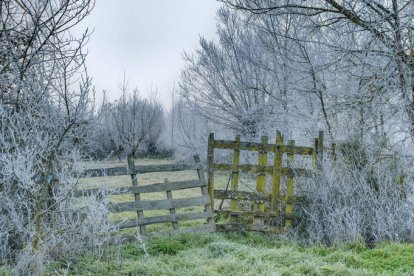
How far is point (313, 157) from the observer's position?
28.0 feet

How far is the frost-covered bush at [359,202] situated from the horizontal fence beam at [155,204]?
197 centimetres

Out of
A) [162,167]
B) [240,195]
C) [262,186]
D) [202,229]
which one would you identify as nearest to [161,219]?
[202,229]

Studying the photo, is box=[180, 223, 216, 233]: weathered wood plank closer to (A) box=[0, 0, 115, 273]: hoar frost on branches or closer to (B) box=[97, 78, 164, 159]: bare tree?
(A) box=[0, 0, 115, 273]: hoar frost on branches

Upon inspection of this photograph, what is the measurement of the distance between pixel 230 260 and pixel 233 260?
0.06 meters

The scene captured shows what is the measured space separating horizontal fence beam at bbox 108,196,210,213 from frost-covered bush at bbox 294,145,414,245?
6.45 feet

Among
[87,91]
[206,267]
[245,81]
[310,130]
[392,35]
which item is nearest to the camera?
[87,91]

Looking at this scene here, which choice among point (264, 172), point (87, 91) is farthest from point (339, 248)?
point (87, 91)

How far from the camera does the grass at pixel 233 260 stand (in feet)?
16.1

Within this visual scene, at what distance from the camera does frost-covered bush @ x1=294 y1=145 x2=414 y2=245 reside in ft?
23.0

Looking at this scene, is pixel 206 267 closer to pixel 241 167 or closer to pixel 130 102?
pixel 241 167

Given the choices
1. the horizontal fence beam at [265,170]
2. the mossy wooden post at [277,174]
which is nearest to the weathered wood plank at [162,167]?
the horizontal fence beam at [265,170]

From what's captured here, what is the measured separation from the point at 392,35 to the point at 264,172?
3.44 m

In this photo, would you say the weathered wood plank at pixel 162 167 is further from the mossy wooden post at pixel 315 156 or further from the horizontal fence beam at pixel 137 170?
the mossy wooden post at pixel 315 156

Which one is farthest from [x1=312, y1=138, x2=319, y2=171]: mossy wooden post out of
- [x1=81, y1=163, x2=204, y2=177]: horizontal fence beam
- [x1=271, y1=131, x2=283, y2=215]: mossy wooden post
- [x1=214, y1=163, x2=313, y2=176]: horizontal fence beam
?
[x1=81, y1=163, x2=204, y2=177]: horizontal fence beam
